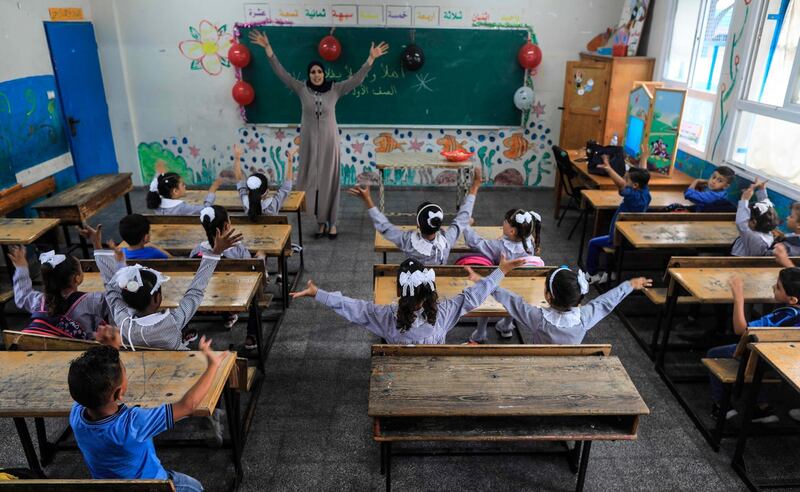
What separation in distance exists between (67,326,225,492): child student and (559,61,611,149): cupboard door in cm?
537

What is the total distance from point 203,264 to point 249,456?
1.01 meters

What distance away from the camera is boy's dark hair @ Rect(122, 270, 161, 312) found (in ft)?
7.79

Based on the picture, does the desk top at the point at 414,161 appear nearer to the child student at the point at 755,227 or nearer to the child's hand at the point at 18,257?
the child student at the point at 755,227

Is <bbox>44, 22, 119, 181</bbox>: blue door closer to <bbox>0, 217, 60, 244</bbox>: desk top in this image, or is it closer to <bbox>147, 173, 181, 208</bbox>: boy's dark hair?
<bbox>0, 217, 60, 244</bbox>: desk top

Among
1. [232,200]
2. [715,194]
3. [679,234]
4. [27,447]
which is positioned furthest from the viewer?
[232,200]

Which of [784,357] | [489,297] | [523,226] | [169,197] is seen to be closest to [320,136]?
[169,197]

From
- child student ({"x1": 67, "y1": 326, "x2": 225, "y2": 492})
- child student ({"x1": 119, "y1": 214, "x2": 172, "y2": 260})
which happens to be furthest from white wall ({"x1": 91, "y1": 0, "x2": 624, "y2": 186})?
child student ({"x1": 67, "y1": 326, "x2": 225, "y2": 492})

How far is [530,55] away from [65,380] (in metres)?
5.89

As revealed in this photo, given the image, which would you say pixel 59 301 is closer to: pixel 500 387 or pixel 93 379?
pixel 93 379

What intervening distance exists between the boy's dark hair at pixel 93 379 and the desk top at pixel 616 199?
384cm

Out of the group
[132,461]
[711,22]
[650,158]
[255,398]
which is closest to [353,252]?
[255,398]

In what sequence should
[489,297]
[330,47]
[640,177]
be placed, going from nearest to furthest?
[489,297] < [640,177] < [330,47]

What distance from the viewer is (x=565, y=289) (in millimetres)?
2482

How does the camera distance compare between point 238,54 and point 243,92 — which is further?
point 243,92
